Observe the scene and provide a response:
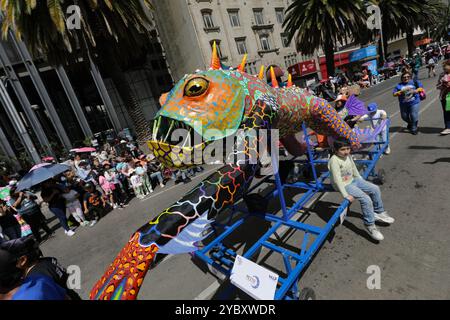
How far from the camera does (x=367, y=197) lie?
308 cm

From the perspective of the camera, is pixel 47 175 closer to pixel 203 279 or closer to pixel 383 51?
pixel 203 279

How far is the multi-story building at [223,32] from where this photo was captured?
22.3 meters

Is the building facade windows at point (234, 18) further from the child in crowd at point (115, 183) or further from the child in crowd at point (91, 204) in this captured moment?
the child in crowd at point (91, 204)

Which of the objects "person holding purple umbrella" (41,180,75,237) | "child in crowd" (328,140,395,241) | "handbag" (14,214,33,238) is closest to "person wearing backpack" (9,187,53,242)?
"handbag" (14,214,33,238)

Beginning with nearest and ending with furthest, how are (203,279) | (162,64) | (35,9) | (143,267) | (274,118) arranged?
1. (143,267)
2. (274,118)
3. (203,279)
4. (35,9)
5. (162,64)

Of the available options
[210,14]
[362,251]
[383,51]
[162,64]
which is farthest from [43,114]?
[383,51]

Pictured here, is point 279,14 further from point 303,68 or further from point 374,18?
point 374,18

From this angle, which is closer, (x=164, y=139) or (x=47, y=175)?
(x=164, y=139)

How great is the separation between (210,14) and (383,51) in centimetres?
1815

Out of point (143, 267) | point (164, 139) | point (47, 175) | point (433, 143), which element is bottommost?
point (433, 143)

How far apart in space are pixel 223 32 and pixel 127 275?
998 inches

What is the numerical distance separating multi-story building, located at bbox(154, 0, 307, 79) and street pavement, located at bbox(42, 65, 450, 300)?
65.8 feet

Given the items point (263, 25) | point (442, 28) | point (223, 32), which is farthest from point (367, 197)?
point (442, 28)

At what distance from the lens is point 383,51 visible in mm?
24641
